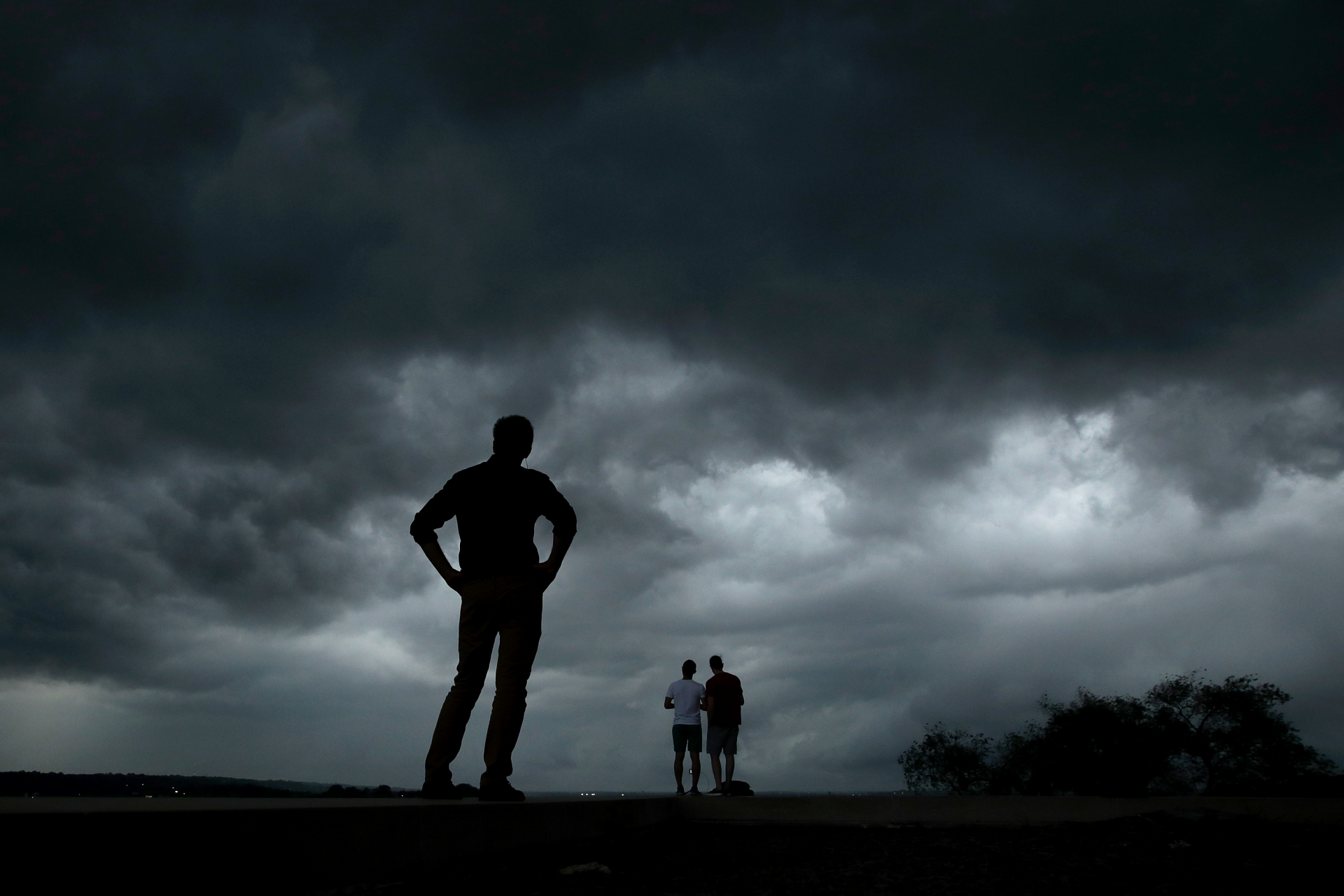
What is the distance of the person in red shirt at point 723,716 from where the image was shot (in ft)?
41.1

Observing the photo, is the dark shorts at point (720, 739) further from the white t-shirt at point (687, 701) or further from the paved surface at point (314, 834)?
the paved surface at point (314, 834)

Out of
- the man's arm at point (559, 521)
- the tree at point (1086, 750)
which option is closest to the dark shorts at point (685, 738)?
the man's arm at point (559, 521)

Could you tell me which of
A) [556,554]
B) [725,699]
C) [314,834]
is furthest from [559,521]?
[725,699]

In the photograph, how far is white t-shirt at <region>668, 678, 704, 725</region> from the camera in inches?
511

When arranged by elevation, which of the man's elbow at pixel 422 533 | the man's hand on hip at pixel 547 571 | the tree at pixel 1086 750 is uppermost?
the man's elbow at pixel 422 533

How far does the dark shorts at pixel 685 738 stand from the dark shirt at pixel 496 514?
347 inches

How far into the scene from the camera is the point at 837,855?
539 centimetres

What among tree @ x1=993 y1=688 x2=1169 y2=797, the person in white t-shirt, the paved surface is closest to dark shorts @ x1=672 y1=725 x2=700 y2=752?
the person in white t-shirt

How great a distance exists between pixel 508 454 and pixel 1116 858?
4229mm

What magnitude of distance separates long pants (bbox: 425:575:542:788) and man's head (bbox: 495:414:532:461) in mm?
882

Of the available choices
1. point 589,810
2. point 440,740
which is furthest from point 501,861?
point 589,810

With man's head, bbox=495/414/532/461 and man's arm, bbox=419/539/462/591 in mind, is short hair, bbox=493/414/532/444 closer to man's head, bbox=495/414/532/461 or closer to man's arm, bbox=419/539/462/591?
man's head, bbox=495/414/532/461

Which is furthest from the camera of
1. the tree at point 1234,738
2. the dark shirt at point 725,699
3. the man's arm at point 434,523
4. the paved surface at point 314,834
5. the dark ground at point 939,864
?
the tree at point 1234,738

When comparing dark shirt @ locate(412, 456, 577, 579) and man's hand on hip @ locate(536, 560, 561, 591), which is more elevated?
dark shirt @ locate(412, 456, 577, 579)
